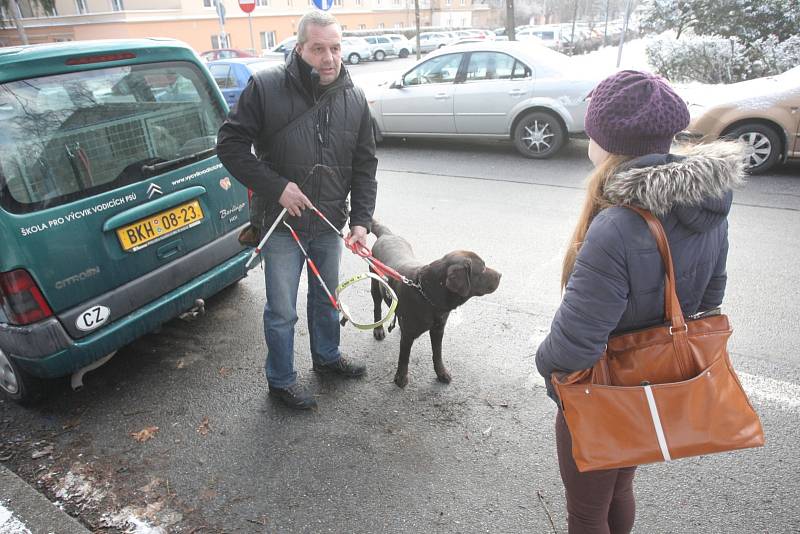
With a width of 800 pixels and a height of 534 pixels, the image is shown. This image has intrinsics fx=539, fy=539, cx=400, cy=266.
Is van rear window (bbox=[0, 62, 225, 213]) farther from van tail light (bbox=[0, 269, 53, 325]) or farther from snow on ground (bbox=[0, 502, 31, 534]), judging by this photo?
snow on ground (bbox=[0, 502, 31, 534])

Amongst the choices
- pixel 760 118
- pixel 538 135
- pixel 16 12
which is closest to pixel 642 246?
pixel 760 118

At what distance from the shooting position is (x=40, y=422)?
10.7 ft

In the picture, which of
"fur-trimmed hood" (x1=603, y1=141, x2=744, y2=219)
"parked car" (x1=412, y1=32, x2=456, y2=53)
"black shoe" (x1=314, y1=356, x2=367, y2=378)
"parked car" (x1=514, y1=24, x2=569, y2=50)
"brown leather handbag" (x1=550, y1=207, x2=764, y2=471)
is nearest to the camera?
"fur-trimmed hood" (x1=603, y1=141, x2=744, y2=219)

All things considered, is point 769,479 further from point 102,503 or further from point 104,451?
point 104,451

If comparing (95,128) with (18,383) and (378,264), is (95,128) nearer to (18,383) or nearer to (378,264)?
(18,383)

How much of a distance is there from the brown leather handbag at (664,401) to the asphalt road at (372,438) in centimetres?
101

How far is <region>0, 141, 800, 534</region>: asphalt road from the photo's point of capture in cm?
252

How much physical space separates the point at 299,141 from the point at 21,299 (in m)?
1.67

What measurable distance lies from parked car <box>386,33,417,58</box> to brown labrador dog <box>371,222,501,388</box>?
1479 inches

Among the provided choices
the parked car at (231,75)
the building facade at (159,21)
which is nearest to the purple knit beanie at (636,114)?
the parked car at (231,75)

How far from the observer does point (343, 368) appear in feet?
11.7

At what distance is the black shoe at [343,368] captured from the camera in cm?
357

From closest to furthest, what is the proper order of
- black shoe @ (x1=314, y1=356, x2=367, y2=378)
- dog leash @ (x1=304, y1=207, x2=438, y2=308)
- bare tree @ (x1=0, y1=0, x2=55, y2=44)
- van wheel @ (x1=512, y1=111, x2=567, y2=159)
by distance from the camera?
dog leash @ (x1=304, y1=207, x2=438, y2=308), black shoe @ (x1=314, y1=356, x2=367, y2=378), van wheel @ (x1=512, y1=111, x2=567, y2=159), bare tree @ (x1=0, y1=0, x2=55, y2=44)

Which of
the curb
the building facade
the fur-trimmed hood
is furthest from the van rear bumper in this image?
Answer: the building facade
